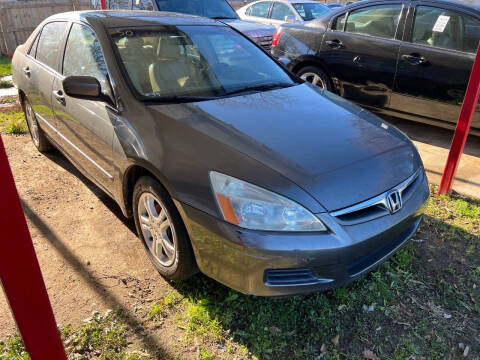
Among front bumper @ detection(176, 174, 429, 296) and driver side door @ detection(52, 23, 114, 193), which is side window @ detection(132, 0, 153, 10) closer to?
driver side door @ detection(52, 23, 114, 193)

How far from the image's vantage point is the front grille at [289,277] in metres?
1.95

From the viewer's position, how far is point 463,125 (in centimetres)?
331

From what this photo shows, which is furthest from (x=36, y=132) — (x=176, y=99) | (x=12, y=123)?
(x=176, y=99)

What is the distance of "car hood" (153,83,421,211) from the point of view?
204 cm

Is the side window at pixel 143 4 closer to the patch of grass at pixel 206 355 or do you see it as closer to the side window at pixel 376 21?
the side window at pixel 376 21

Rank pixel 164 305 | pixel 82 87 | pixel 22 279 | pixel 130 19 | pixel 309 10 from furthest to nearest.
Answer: pixel 309 10 → pixel 130 19 → pixel 82 87 → pixel 164 305 → pixel 22 279

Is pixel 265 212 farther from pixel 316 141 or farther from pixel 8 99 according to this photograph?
pixel 8 99

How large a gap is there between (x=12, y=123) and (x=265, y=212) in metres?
4.81

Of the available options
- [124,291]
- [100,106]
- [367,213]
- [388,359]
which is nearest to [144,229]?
[124,291]

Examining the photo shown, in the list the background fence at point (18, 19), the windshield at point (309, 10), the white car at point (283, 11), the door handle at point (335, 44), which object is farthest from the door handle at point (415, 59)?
the background fence at point (18, 19)

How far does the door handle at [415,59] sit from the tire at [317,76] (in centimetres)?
106

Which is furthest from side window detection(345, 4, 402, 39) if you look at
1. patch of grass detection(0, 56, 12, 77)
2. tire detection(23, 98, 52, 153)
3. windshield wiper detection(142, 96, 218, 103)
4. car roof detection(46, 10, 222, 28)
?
patch of grass detection(0, 56, 12, 77)

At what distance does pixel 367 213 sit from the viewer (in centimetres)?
207

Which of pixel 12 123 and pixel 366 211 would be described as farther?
pixel 12 123
